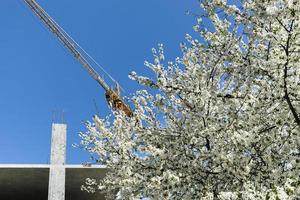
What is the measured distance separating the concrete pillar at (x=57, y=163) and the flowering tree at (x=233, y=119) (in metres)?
14.1

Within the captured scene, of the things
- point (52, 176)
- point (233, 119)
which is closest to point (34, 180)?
point (52, 176)

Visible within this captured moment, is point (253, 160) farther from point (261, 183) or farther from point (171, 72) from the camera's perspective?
point (171, 72)

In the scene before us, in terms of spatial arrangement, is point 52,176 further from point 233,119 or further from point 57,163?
point 233,119

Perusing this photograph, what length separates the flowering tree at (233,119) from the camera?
708cm

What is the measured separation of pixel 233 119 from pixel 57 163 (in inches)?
694

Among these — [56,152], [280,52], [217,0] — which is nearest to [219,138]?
[280,52]

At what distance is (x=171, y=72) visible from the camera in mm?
9812

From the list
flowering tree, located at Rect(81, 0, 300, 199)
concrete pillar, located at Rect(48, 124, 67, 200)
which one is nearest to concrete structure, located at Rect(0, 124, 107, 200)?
concrete pillar, located at Rect(48, 124, 67, 200)

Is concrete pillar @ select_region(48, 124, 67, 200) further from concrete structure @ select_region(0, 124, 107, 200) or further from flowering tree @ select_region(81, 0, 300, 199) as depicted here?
flowering tree @ select_region(81, 0, 300, 199)

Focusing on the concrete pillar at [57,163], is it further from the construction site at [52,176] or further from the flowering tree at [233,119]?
the flowering tree at [233,119]

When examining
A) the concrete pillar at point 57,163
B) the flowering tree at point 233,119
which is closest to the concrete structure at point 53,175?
the concrete pillar at point 57,163

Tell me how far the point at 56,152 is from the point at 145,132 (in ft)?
52.1

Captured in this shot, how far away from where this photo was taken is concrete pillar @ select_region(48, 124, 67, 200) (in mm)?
23266

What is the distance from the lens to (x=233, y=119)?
7961mm
